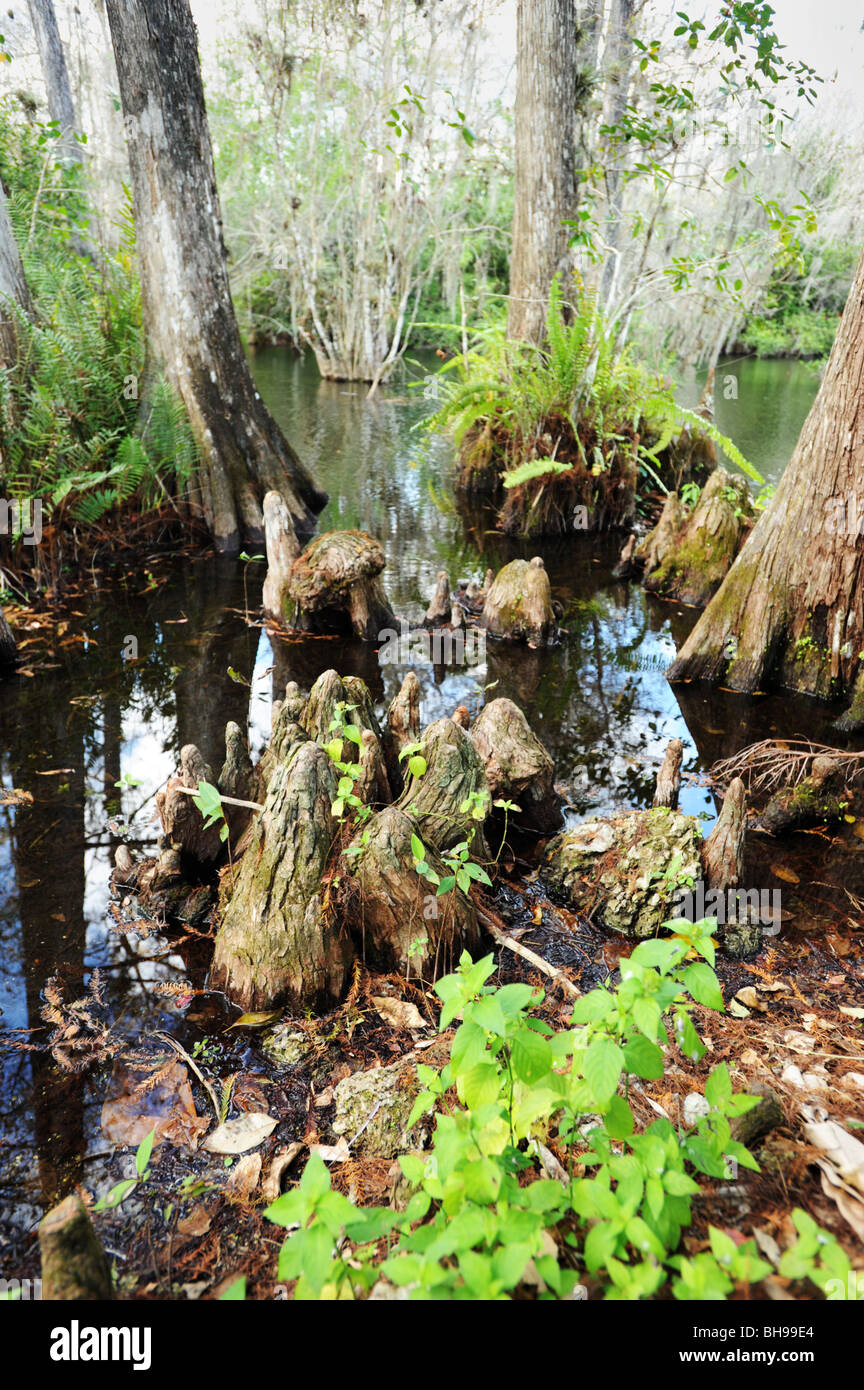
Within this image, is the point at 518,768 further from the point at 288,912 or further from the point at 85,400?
the point at 85,400

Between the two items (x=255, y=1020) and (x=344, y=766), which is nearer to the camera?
(x=255, y=1020)

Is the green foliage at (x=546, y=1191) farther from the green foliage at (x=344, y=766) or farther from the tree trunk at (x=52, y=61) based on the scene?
the tree trunk at (x=52, y=61)

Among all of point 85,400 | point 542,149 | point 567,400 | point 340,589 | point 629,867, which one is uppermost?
point 542,149

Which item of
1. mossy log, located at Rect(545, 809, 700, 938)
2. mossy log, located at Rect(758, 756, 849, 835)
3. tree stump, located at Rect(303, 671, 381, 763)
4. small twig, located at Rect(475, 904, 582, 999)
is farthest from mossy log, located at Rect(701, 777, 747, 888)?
tree stump, located at Rect(303, 671, 381, 763)

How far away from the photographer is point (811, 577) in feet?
16.5

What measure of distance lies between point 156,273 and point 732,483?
6.38m

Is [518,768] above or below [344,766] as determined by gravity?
below

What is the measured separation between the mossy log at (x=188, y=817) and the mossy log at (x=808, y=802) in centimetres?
291

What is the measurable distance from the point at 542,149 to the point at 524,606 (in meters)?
6.56

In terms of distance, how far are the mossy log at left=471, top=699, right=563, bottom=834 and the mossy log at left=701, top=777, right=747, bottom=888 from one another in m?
0.92

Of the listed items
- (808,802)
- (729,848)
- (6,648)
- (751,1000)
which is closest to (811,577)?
(808,802)

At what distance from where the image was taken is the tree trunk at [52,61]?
14.4 m
